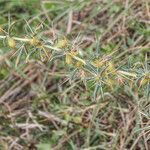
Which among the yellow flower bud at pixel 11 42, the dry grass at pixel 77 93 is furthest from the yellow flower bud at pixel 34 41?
the dry grass at pixel 77 93

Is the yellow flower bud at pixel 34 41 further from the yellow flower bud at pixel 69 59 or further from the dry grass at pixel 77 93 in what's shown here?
the dry grass at pixel 77 93

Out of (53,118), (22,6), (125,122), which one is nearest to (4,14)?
(22,6)

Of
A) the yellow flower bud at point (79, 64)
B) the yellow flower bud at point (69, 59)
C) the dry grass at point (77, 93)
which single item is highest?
the yellow flower bud at point (69, 59)

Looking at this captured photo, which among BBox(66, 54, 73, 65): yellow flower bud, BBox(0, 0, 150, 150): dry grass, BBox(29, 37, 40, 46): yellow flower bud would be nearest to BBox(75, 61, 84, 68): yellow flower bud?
BBox(66, 54, 73, 65): yellow flower bud

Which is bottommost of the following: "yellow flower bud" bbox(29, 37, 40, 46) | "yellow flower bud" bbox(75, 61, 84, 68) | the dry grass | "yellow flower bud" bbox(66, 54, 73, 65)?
the dry grass

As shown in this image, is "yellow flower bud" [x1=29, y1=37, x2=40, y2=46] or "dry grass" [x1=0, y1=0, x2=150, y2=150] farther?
"dry grass" [x1=0, y1=0, x2=150, y2=150]

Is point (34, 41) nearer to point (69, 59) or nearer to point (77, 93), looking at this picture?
point (69, 59)

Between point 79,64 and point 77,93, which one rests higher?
point 79,64

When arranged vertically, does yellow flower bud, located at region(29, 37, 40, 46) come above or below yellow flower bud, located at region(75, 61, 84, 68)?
above

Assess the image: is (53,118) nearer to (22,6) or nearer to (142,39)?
(142,39)

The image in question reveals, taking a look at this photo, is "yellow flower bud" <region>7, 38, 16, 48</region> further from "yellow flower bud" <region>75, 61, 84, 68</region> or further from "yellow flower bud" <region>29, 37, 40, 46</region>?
"yellow flower bud" <region>75, 61, 84, 68</region>

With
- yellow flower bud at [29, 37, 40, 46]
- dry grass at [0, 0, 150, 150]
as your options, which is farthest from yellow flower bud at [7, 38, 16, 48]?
dry grass at [0, 0, 150, 150]

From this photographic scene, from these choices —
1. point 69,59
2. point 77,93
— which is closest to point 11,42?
point 69,59
